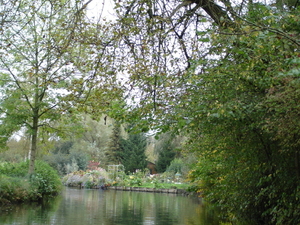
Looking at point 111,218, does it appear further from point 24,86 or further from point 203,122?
point 24,86

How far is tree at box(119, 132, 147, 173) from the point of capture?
A: 39.3 m

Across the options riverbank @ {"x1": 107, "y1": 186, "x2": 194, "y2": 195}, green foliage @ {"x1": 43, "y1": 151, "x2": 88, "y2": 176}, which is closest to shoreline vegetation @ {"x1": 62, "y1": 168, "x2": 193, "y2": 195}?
riverbank @ {"x1": 107, "y1": 186, "x2": 194, "y2": 195}

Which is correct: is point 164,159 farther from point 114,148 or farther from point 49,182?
point 49,182

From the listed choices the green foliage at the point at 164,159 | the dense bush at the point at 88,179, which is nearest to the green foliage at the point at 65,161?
the dense bush at the point at 88,179

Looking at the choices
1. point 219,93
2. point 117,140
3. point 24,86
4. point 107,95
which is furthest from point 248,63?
point 117,140

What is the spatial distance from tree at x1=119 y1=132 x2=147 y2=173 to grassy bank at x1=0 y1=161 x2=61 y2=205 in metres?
21.2

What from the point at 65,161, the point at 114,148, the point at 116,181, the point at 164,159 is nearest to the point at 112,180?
the point at 116,181

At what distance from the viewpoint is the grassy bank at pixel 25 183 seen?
12.9 metres

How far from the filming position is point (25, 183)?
1411cm

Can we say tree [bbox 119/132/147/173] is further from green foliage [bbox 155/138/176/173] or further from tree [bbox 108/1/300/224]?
tree [bbox 108/1/300/224]

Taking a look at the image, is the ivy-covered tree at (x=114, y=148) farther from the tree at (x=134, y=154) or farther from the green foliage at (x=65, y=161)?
the green foliage at (x=65, y=161)

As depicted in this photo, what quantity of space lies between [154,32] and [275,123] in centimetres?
263

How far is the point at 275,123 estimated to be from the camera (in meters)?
5.09

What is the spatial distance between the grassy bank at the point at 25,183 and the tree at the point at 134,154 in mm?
21229
